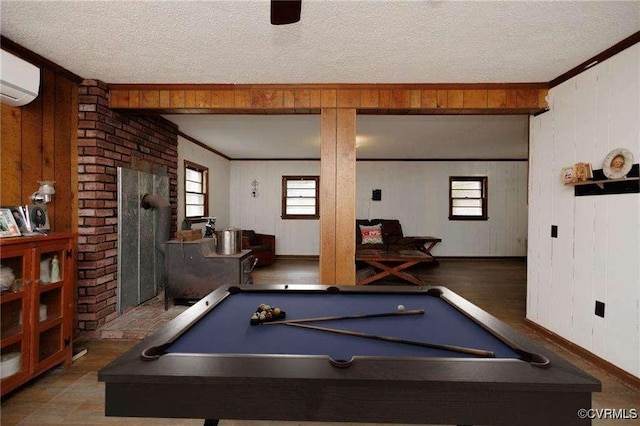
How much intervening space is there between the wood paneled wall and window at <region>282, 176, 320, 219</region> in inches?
211

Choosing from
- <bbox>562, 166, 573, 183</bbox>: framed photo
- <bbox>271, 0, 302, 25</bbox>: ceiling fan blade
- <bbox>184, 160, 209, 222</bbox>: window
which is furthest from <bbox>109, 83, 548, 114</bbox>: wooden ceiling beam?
<bbox>184, 160, 209, 222</bbox>: window

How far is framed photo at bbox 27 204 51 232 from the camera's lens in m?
2.41

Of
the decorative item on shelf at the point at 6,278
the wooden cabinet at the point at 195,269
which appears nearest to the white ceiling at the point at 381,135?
the wooden cabinet at the point at 195,269

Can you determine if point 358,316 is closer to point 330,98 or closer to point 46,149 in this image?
point 330,98

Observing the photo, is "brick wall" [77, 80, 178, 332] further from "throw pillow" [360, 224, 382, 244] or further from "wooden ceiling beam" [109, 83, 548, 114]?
"throw pillow" [360, 224, 382, 244]

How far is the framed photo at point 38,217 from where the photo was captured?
7.90 ft

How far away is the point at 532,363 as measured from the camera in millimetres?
1068

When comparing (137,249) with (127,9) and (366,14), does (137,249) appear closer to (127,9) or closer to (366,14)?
(127,9)

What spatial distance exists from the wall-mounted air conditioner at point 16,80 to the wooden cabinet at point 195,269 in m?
1.89

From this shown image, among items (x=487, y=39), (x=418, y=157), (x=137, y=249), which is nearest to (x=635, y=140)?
(x=487, y=39)

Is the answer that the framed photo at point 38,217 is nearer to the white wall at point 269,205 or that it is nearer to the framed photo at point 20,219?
the framed photo at point 20,219

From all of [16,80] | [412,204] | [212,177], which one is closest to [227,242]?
[16,80]

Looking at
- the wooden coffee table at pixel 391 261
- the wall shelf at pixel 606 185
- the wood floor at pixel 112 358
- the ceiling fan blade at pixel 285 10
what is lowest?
the wood floor at pixel 112 358

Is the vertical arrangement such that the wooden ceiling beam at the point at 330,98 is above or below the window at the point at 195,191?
above
